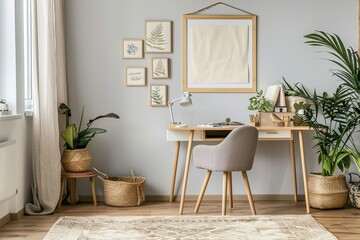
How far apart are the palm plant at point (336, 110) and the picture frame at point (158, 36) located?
1.17 m

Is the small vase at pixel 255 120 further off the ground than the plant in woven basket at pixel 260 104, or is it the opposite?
the plant in woven basket at pixel 260 104

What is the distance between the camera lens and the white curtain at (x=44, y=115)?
5.09m

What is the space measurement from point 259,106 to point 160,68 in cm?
100

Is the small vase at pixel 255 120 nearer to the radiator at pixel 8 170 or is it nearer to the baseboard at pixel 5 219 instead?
the radiator at pixel 8 170

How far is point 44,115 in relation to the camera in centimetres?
514

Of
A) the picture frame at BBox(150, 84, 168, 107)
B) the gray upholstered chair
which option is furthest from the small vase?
the picture frame at BBox(150, 84, 168, 107)

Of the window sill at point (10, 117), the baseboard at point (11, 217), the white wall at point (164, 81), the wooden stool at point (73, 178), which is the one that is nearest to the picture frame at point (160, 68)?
the white wall at point (164, 81)

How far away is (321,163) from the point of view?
18.5ft

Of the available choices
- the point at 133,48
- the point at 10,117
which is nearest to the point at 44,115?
the point at 10,117

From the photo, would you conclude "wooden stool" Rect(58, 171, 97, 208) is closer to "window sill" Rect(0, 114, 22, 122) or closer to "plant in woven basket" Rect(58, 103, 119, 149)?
"plant in woven basket" Rect(58, 103, 119, 149)

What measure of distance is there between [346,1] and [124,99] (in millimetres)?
2268

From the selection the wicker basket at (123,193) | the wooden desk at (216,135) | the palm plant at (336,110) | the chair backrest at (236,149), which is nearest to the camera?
the chair backrest at (236,149)

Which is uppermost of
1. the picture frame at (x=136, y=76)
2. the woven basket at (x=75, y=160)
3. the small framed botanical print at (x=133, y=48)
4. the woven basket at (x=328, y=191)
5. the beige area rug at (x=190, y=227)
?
the small framed botanical print at (x=133, y=48)

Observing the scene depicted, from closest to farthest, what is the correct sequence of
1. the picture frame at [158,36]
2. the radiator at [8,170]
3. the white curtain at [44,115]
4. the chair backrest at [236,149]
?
the radiator at [8,170]
the chair backrest at [236,149]
the white curtain at [44,115]
the picture frame at [158,36]
